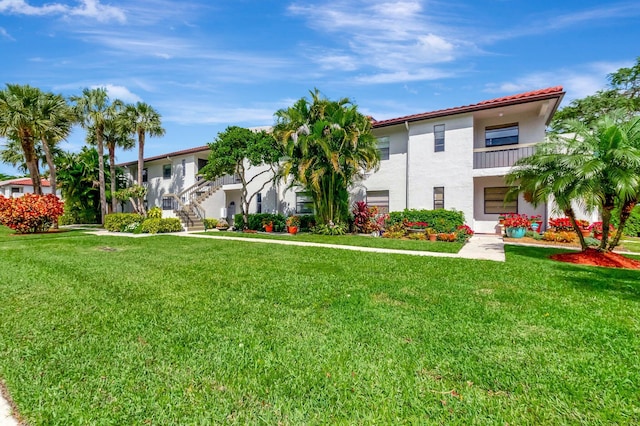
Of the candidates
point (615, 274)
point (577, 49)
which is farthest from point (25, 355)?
point (577, 49)

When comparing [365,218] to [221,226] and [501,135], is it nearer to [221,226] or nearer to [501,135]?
[501,135]

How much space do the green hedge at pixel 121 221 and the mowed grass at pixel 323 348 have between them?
14.7m

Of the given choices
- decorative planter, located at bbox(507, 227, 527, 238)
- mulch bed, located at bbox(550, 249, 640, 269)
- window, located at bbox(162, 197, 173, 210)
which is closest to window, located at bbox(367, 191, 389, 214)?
decorative planter, located at bbox(507, 227, 527, 238)

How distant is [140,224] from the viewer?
19.2 metres

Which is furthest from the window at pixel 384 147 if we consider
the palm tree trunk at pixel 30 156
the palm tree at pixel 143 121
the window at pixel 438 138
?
the palm tree trunk at pixel 30 156

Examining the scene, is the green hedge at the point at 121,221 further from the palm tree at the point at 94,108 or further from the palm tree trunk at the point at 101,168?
the palm tree at the point at 94,108

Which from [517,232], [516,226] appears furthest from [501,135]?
[517,232]

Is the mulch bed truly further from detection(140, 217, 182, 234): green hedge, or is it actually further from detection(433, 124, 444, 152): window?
detection(140, 217, 182, 234): green hedge

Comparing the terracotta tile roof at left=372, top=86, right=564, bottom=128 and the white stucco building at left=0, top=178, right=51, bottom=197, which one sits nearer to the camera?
the terracotta tile roof at left=372, top=86, right=564, bottom=128

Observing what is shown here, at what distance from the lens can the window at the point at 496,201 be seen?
15602 mm

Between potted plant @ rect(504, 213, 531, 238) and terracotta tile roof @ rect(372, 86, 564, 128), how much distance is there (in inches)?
202

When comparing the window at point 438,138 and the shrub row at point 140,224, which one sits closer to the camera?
the window at point 438,138

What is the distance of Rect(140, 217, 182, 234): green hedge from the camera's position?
722 inches

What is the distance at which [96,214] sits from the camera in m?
27.6
